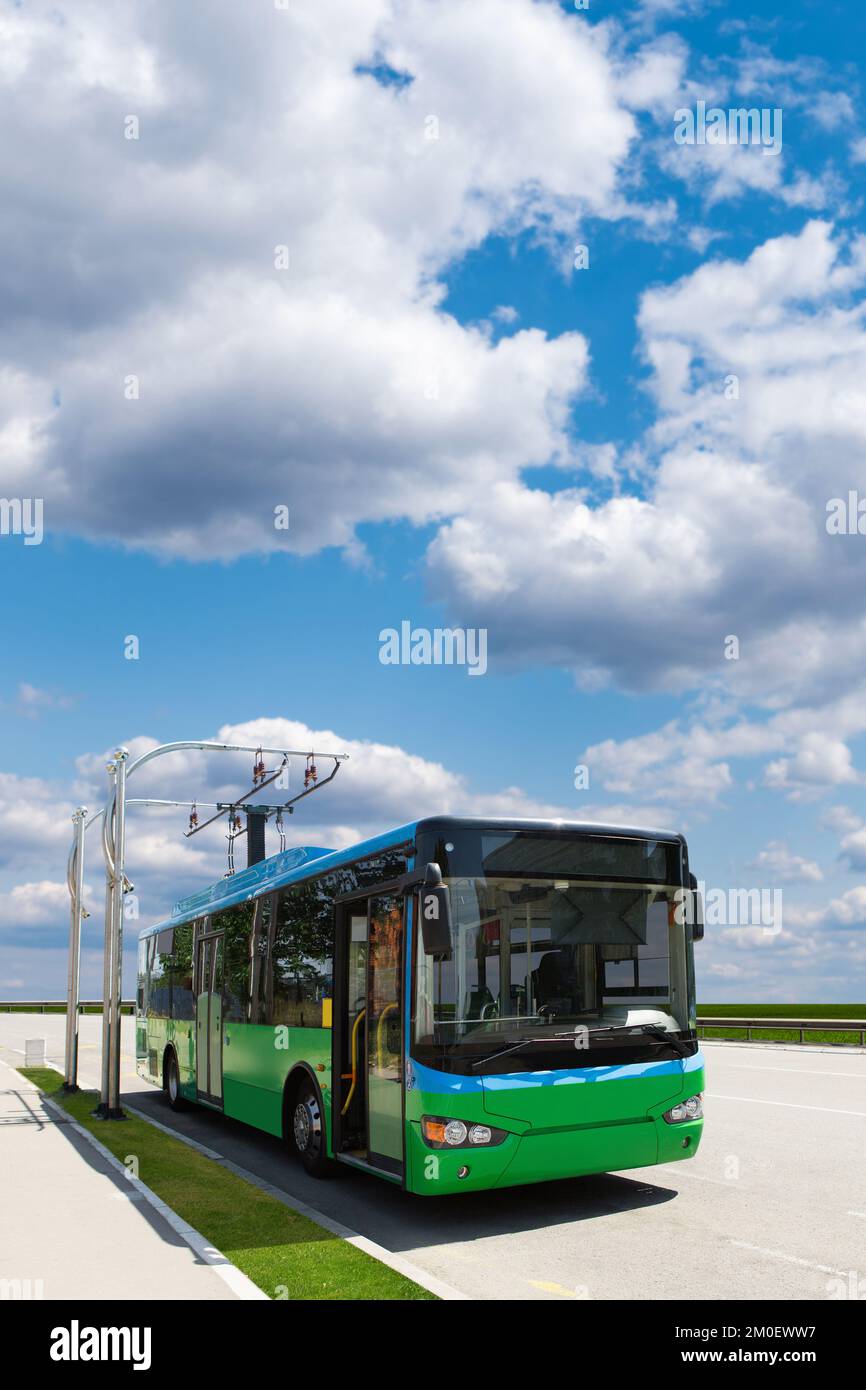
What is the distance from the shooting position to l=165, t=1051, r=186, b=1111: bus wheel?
18503 millimetres

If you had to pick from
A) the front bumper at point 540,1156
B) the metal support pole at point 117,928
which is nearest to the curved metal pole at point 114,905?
the metal support pole at point 117,928

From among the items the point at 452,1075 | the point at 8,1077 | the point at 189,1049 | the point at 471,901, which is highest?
the point at 471,901

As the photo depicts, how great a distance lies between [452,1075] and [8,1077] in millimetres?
19257

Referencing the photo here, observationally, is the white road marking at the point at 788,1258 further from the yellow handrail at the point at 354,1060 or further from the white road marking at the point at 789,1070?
the white road marking at the point at 789,1070

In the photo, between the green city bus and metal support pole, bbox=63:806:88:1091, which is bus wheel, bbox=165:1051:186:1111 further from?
the green city bus

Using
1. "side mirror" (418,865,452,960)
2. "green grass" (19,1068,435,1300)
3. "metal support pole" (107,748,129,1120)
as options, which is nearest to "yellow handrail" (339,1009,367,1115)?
"green grass" (19,1068,435,1300)

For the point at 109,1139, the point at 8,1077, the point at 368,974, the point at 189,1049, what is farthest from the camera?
the point at 8,1077

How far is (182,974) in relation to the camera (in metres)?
Answer: 18.1

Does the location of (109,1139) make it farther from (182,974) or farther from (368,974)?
(368,974)

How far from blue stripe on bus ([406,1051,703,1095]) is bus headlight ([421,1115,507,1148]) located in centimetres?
22

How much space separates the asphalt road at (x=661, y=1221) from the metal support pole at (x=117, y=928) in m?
2.19

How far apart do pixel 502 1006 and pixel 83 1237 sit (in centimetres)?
342
